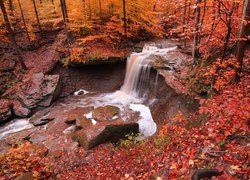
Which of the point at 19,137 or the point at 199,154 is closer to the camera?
the point at 199,154

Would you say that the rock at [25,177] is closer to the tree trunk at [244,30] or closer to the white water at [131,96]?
the white water at [131,96]

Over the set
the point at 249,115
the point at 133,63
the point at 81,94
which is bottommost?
the point at 81,94

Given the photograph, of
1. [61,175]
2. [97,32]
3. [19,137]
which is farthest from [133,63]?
[61,175]

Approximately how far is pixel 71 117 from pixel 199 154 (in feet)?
25.9

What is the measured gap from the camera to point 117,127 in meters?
8.28

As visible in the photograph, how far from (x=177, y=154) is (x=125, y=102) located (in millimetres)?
7933

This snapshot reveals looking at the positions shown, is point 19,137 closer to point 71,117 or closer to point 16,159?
point 71,117

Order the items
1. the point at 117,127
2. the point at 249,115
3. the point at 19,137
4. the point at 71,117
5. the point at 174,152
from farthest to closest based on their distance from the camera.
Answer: the point at 71,117 → the point at 19,137 → the point at 117,127 → the point at 174,152 → the point at 249,115

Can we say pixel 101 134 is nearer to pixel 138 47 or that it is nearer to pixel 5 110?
pixel 5 110

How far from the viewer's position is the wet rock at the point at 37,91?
12266mm

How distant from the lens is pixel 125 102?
12.9 m

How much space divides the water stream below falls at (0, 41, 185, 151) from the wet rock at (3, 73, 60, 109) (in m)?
0.78

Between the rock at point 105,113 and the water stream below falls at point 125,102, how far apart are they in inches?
11.5

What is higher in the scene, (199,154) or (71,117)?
(199,154)
